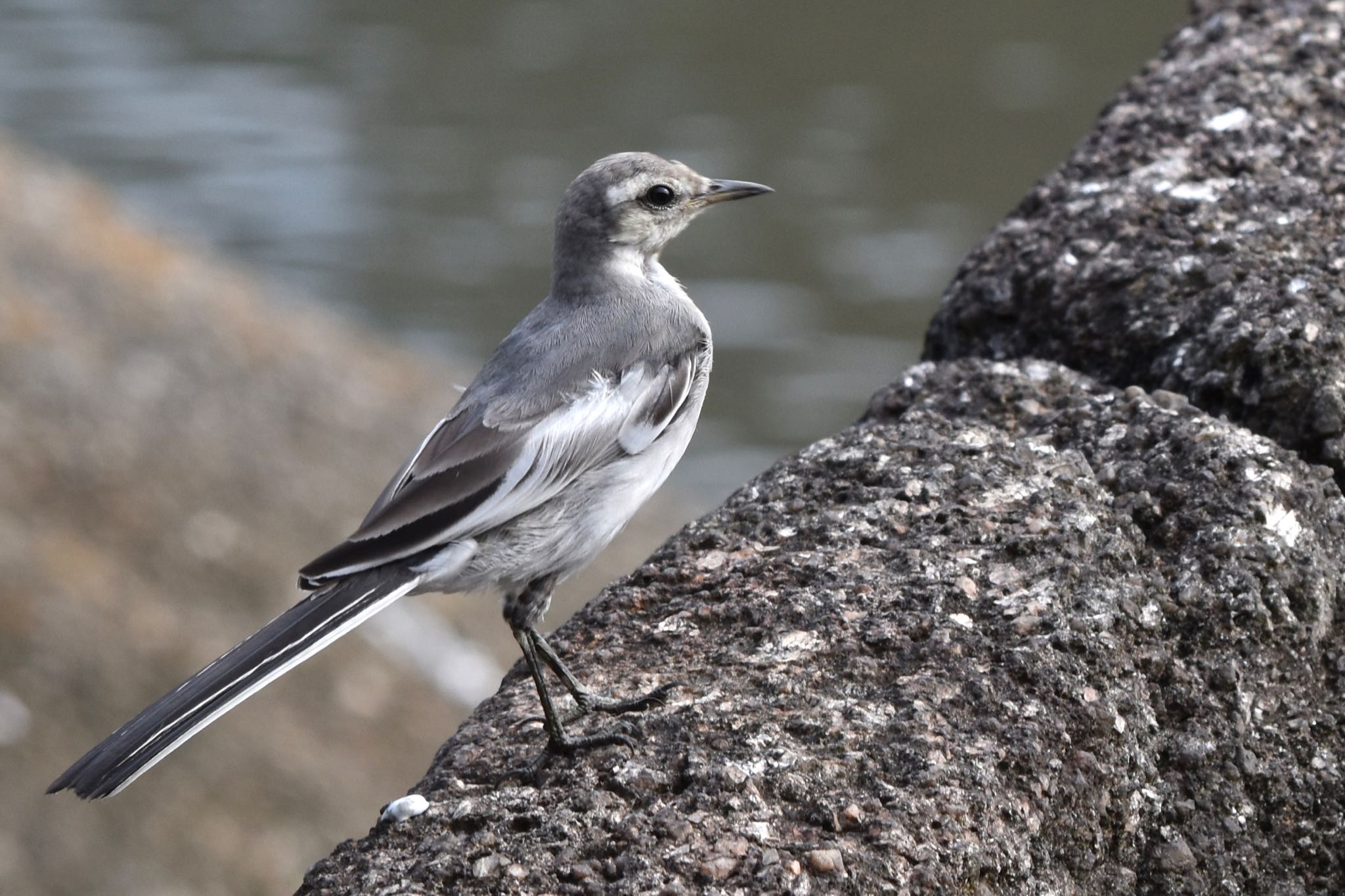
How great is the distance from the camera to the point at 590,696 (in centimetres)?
375

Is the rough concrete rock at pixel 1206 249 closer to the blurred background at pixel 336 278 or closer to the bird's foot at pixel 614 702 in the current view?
the bird's foot at pixel 614 702

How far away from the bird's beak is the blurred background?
429cm

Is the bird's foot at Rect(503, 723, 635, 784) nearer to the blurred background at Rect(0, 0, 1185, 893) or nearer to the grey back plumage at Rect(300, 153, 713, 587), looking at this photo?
the grey back plumage at Rect(300, 153, 713, 587)

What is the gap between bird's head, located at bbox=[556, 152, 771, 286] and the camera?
189 inches

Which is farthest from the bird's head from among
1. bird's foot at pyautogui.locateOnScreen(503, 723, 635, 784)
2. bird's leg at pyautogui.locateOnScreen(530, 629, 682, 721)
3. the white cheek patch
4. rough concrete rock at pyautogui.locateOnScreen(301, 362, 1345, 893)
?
bird's foot at pyautogui.locateOnScreen(503, 723, 635, 784)

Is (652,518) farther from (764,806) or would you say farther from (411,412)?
(764,806)

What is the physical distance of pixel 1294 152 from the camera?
4.77 m

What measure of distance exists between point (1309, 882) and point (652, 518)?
9248mm

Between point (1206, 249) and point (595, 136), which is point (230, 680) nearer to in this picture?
point (1206, 249)

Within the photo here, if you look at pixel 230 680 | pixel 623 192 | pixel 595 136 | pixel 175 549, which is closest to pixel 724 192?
pixel 623 192

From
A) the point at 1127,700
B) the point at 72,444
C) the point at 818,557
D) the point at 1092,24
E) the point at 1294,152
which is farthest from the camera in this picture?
the point at 1092,24

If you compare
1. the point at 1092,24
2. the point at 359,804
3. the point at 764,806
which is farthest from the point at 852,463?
the point at 1092,24

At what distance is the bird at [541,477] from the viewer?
3570mm

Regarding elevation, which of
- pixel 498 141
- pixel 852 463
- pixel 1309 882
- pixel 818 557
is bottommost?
pixel 1309 882
